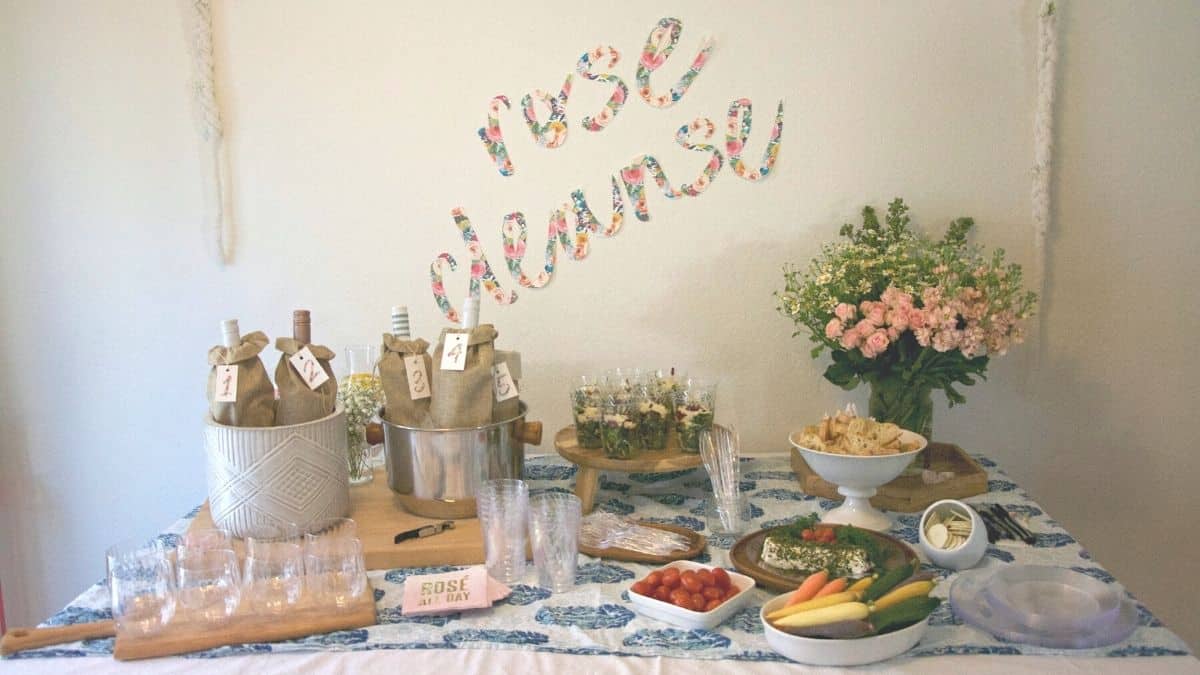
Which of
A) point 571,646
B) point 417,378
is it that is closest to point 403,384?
point 417,378

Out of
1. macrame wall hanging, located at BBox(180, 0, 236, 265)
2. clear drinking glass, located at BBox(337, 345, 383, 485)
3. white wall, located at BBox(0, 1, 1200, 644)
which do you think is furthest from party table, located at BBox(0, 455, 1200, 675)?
macrame wall hanging, located at BBox(180, 0, 236, 265)

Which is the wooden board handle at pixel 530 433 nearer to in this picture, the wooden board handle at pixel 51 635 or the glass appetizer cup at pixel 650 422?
the glass appetizer cup at pixel 650 422

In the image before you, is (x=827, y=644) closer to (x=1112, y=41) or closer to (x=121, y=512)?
(x=1112, y=41)

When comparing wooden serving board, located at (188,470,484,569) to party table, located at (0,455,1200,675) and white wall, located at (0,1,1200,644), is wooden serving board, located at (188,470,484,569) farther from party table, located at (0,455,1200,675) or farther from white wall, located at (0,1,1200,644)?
white wall, located at (0,1,1200,644)

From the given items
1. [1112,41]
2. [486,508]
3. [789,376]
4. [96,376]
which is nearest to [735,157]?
[789,376]

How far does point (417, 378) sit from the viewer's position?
5.26 feet

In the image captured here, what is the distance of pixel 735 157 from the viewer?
2023 mm

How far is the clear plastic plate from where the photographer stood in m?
1.18

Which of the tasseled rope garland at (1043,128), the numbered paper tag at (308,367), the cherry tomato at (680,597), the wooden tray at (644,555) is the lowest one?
the wooden tray at (644,555)

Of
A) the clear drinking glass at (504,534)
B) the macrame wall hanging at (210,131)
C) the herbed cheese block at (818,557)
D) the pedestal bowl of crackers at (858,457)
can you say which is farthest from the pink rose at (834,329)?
Answer: the macrame wall hanging at (210,131)

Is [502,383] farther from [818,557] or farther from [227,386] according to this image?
[818,557]

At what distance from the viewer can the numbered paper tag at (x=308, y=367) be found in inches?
60.8

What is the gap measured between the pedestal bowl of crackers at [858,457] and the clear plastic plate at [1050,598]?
0.27 meters

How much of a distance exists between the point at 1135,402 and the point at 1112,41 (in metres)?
0.83
